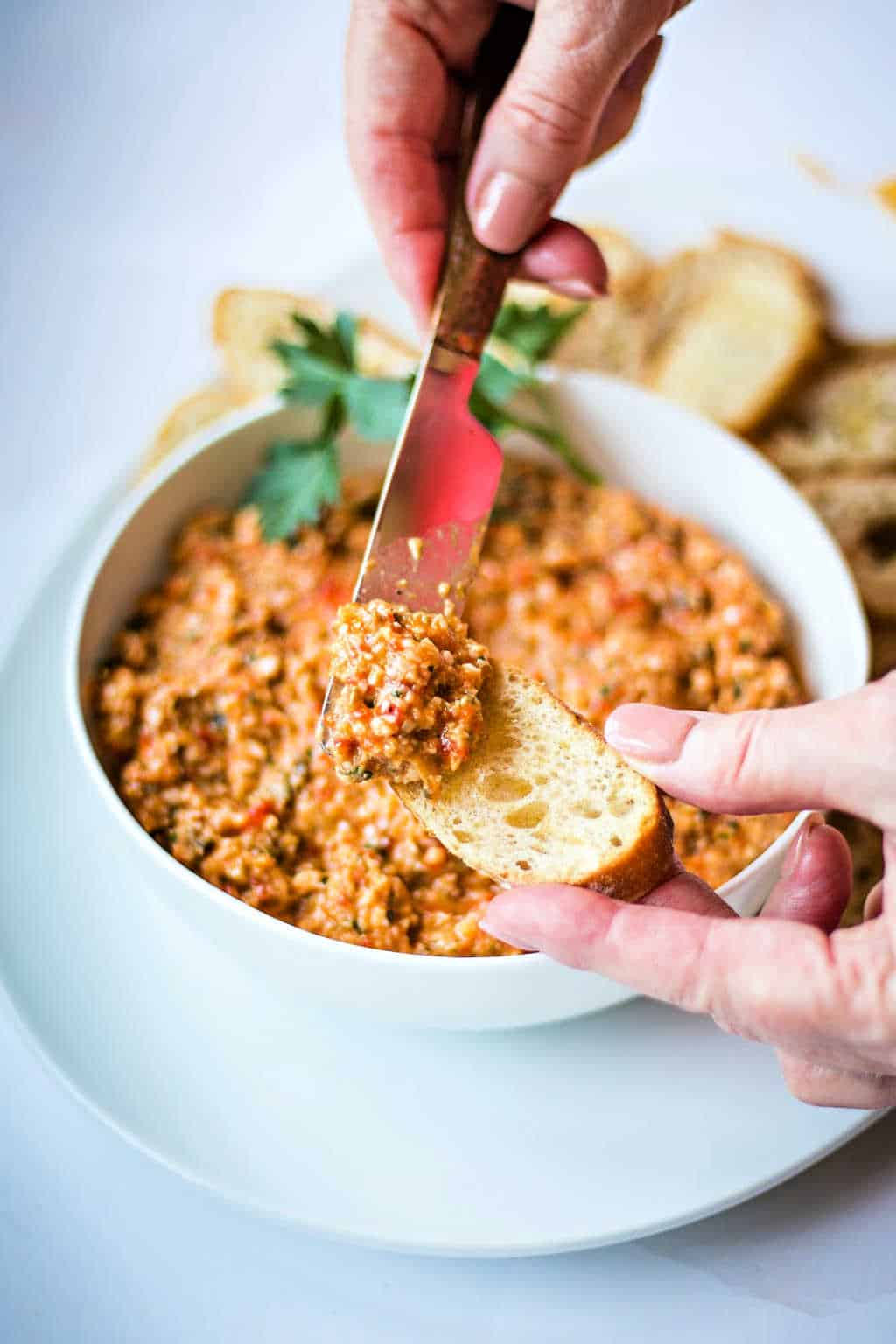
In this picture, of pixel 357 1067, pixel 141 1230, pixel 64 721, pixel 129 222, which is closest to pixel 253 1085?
pixel 357 1067

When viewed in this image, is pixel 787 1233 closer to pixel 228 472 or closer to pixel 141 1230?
pixel 141 1230

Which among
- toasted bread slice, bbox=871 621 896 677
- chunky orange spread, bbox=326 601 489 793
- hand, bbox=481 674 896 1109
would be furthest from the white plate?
toasted bread slice, bbox=871 621 896 677

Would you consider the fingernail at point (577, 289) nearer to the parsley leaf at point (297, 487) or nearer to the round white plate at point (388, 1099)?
the parsley leaf at point (297, 487)

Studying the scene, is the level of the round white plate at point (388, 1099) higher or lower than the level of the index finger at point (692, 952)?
lower

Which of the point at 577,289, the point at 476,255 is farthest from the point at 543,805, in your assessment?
the point at 577,289

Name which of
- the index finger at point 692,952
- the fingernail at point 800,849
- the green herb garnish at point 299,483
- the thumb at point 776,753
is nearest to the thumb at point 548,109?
the green herb garnish at point 299,483

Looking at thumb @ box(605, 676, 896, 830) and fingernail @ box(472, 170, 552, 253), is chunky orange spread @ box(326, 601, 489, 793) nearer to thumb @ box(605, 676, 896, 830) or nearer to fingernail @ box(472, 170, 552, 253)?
thumb @ box(605, 676, 896, 830)

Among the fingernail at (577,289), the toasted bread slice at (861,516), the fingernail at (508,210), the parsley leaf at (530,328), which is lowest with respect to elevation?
the toasted bread slice at (861,516)

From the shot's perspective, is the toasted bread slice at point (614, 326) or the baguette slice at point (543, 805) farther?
the toasted bread slice at point (614, 326)
